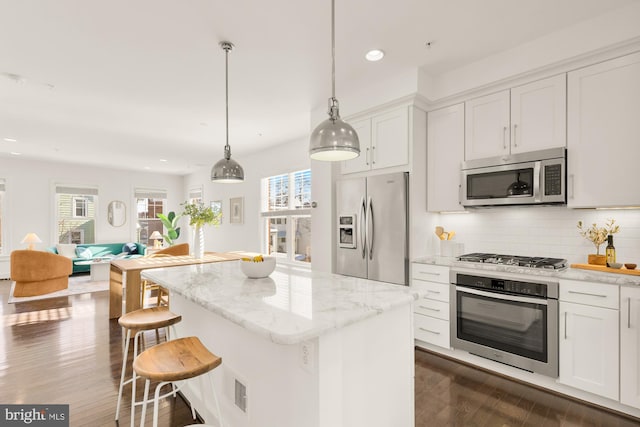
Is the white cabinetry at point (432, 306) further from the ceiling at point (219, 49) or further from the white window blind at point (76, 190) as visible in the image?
the white window blind at point (76, 190)

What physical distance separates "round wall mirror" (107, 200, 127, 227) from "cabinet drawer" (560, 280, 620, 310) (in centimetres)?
926

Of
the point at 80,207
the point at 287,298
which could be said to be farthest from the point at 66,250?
the point at 287,298

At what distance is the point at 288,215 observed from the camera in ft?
19.0

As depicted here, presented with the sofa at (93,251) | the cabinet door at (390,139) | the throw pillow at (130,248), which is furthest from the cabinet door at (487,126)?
the throw pillow at (130,248)

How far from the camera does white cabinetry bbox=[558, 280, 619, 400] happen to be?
2117mm

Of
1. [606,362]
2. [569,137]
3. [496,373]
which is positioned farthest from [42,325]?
[569,137]

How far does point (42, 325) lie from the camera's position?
12.9 feet

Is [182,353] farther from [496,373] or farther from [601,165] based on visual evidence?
[601,165]

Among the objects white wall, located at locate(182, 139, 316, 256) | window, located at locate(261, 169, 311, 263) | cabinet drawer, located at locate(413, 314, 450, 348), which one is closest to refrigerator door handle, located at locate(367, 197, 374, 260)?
cabinet drawer, located at locate(413, 314, 450, 348)

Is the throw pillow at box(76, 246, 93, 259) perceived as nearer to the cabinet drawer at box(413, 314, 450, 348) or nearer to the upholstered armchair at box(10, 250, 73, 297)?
the upholstered armchair at box(10, 250, 73, 297)

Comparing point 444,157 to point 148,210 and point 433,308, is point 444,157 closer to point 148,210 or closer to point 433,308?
point 433,308

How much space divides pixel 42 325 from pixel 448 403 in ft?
15.2

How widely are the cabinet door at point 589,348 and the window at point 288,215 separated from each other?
371 centimetres

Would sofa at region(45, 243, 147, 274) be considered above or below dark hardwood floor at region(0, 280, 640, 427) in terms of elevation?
above
